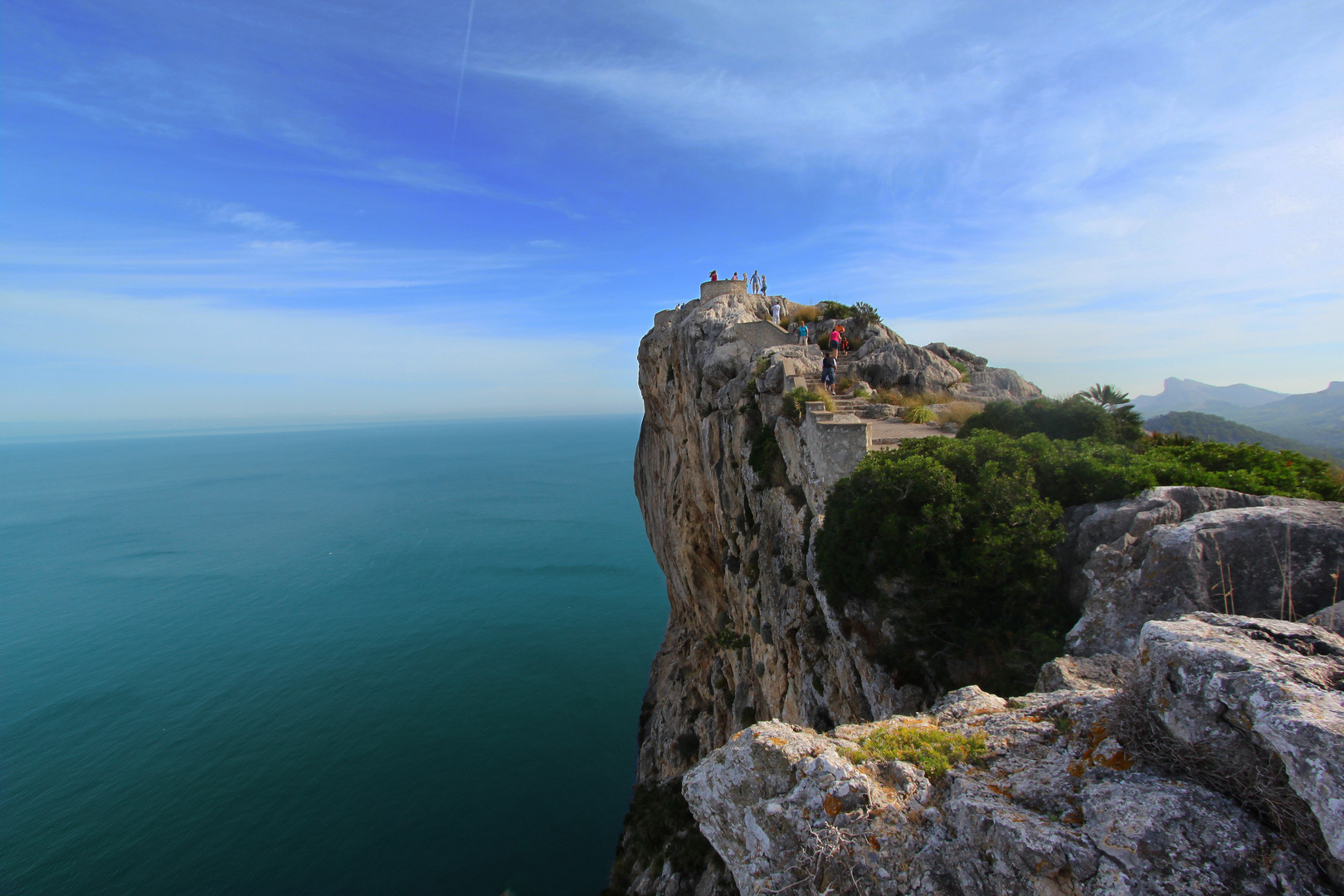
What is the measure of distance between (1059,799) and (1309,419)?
105753 mm

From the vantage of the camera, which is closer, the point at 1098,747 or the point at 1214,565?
the point at 1098,747

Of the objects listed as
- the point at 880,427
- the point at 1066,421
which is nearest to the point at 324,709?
the point at 880,427

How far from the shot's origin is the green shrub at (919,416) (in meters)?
18.9

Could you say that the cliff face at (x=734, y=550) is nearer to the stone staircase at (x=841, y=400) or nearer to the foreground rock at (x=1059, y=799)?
the stone staircase at (x=841, y=400)

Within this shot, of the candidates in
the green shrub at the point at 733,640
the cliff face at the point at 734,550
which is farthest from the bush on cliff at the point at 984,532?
the green shrub at the point at 733,640

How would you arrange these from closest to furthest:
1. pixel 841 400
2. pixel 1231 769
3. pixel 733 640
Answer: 1. pixel 1231 769
2. pixel 841 400
3. pixel 733 640

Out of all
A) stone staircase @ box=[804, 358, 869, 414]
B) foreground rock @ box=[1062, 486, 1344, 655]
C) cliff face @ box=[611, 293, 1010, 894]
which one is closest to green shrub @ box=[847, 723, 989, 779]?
foreground rock @ box=[1062, 486, 1344, 655]

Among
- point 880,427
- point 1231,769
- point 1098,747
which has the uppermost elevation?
point 880,427

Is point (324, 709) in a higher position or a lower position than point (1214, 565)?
lower

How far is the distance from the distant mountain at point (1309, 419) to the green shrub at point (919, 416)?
23380 mm

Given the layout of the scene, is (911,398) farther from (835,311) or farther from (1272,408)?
(1272,408)

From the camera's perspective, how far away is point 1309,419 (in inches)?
2756

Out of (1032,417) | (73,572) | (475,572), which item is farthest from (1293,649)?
(73,572)

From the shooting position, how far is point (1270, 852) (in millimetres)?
3271
